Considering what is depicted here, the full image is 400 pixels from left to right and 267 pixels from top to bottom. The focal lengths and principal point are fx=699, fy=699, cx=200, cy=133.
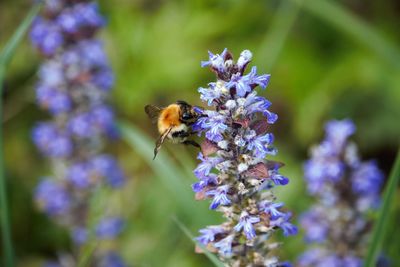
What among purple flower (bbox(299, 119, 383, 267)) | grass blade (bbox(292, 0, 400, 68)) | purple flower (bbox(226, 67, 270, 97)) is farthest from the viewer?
grass blade (bbox(292, 0, 400, 68))

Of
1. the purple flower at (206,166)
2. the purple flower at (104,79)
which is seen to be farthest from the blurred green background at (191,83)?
the purple flower at (206,166)

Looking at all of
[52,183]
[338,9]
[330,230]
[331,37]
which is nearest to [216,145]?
[330,230]

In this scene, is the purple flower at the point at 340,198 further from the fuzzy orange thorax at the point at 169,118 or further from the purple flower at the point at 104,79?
the purple flower at the point at 104,79

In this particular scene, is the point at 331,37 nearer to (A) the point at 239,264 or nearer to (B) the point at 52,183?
(B) the point at 52,183

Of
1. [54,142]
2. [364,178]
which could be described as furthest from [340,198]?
[54,142]

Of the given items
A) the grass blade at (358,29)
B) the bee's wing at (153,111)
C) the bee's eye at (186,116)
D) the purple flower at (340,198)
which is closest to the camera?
the bee's eye at (186,116)

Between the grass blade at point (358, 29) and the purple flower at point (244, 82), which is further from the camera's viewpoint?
the grass blade at point (358, 29)

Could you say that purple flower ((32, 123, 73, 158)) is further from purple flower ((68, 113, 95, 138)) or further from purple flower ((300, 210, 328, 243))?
purple flower ((300, 210, 328, 243))

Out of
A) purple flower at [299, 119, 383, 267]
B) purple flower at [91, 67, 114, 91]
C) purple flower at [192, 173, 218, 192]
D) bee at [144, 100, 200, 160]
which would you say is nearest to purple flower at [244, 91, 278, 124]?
purple flower at [192, 173, 218, 192]
